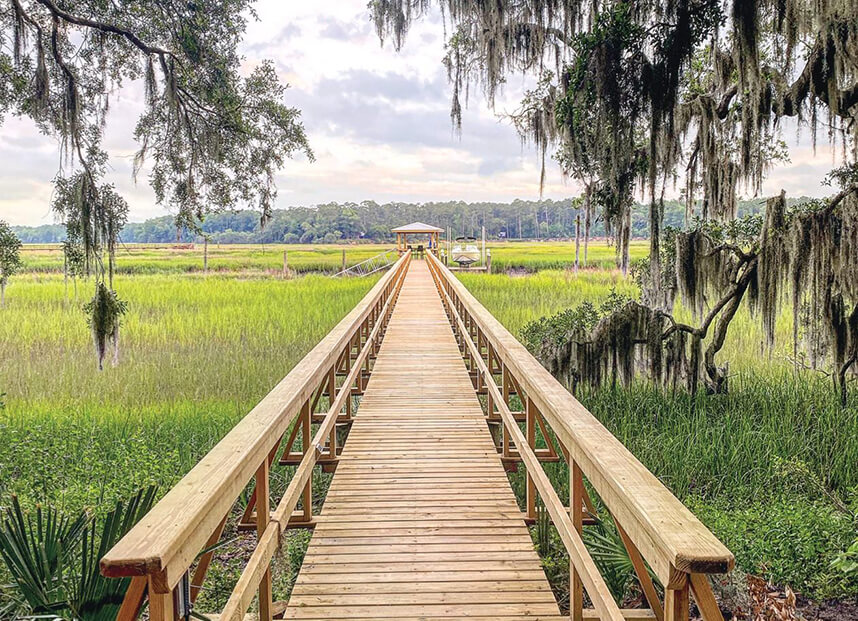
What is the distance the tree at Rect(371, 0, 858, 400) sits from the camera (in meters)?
5.07

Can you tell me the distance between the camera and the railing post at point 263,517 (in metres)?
2.00

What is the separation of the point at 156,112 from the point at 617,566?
22.9 feet

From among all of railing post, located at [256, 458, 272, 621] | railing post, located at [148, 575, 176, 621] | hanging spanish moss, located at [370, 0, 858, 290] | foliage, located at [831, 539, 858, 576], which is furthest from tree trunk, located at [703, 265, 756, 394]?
railing post, located at [148, 575, 176, 621]

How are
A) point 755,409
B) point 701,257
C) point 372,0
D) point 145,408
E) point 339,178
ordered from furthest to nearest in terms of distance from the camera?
point 339,178 < point 372,0 < point 145,408 < point 755,409 < point 701,257

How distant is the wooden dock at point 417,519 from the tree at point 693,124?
2.09 m

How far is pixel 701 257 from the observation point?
630 cm

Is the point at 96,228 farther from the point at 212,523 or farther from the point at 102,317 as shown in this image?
the point at 212,523

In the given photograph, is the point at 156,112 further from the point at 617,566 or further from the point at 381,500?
the point at 617,566

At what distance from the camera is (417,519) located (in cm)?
318

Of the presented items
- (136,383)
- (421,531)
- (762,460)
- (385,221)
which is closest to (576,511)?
(421,531)

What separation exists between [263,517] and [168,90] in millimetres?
6074

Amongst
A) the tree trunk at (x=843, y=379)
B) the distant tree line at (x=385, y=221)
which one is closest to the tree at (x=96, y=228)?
the tree trunk at (x=843, y=379)

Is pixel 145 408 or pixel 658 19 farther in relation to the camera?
pixel 145 408

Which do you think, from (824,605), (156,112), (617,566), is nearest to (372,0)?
(156,112)
